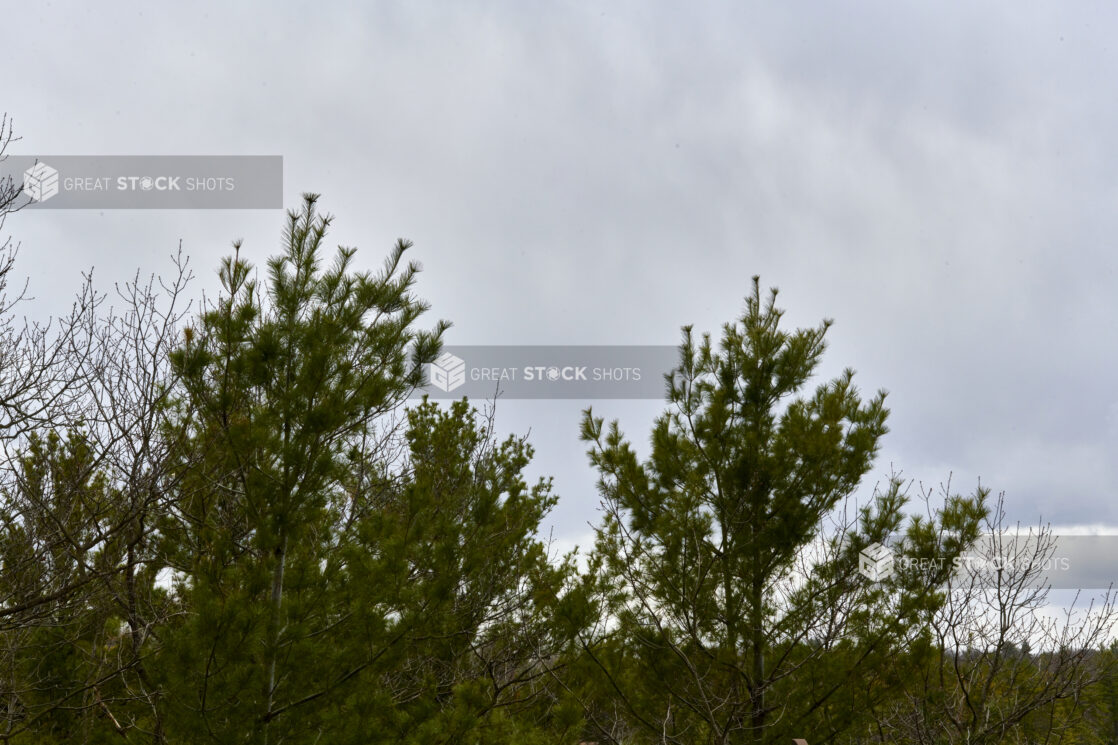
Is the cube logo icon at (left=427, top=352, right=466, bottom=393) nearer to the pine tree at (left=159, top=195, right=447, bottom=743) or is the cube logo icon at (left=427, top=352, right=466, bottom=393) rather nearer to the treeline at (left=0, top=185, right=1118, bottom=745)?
the treeline at (left=0, top=185, right=1118, bottom=745)

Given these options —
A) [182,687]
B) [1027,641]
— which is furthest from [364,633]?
[1027,641]

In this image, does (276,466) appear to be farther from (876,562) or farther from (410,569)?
(876,562)

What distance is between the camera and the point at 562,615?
6250mm

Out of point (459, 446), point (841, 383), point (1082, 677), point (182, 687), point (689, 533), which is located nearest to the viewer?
point (182, 687)

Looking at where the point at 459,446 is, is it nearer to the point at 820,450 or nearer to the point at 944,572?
the point at 820,450

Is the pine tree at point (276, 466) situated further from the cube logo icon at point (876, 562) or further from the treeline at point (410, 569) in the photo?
the cube logo icon at point (876, 562)

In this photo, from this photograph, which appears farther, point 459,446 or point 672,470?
point 459,446

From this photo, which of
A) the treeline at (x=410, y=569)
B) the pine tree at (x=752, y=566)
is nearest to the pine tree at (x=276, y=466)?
the treeline at (x=410, y=569)

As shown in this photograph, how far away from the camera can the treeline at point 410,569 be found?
Answer: 550 centimetres

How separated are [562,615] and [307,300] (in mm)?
3161

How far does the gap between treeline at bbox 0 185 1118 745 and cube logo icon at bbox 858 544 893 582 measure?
11 centimetres

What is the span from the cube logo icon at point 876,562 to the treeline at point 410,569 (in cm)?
11

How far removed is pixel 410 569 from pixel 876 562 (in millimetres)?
4787

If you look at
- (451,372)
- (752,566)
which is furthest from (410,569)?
(451,372)
